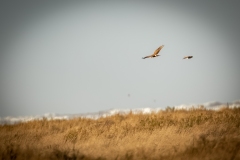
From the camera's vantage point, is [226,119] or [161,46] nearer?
[161,46]

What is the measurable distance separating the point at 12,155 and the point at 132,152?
2992mm

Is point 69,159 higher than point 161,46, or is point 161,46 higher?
point 161,46

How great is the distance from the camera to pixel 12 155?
6324mm

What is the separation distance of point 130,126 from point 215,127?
3.35 metres

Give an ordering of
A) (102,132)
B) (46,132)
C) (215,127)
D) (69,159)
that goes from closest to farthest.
Result: (69,159) → (215,127) → (102,132) → (46,132)

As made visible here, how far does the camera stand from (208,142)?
6934 millimetres

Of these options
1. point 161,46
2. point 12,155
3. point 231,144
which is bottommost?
point 231,144

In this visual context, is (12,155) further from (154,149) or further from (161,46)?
(161,46)

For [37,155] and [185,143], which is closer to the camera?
[37,155]

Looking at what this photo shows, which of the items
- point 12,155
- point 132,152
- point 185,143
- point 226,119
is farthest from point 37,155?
point 226,119

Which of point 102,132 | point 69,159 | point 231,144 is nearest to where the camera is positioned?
point 69,159

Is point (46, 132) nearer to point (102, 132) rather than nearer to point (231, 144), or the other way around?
point (102, 132)

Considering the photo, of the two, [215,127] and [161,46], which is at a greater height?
[161,46]

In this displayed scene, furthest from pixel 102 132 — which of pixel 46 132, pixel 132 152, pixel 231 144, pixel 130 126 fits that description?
pixel 231 144
